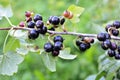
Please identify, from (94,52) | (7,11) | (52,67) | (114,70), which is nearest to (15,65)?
(52,67)

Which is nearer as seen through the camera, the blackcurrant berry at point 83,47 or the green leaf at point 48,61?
the green leaf at point 48,61

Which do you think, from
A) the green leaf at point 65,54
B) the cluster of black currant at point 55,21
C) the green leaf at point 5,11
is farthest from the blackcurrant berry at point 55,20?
the green leaf at point 5,11

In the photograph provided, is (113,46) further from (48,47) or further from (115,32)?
(48,47)

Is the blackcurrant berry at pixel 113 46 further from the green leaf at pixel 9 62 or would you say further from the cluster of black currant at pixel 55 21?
the green leaf at pixel 9 62

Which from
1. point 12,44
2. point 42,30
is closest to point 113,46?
point 42,30

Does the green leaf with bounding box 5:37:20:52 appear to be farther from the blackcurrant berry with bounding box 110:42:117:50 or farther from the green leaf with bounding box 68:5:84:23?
the blackcurrant berry with bounding box 110:42:117:50

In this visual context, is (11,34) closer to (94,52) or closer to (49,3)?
(94,52)

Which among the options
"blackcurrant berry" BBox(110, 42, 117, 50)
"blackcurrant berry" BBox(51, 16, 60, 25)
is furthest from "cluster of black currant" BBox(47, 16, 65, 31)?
"blackcurrant berry" BBox(110, 42, 117, 50)
